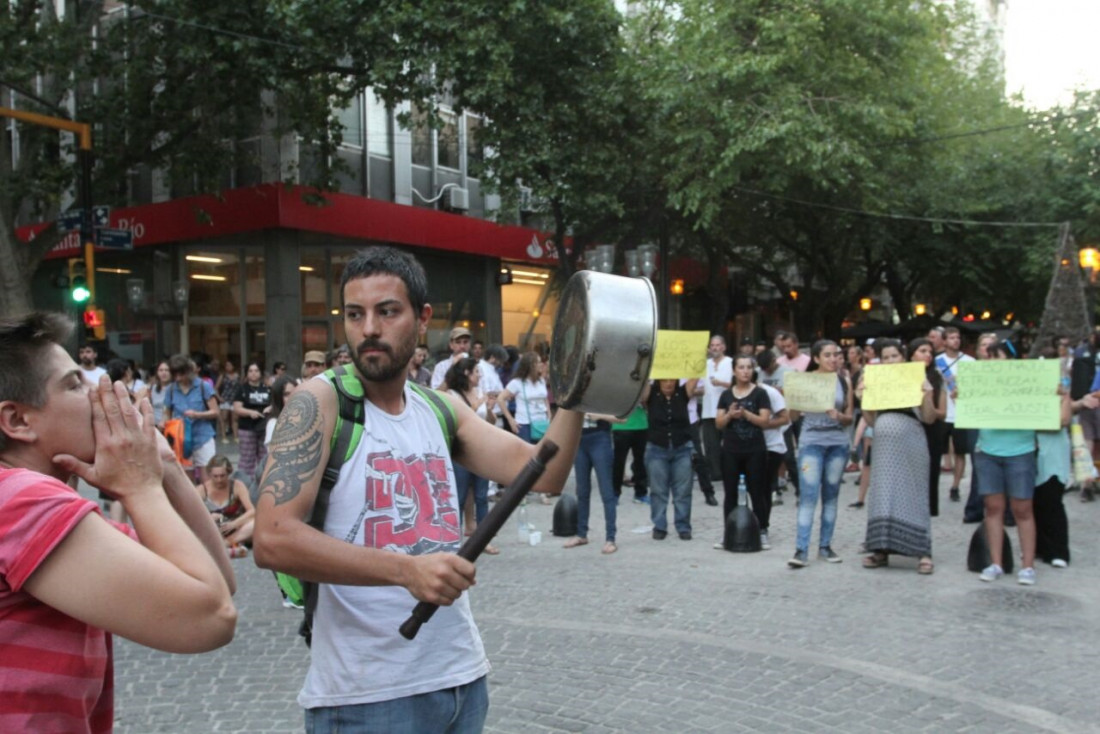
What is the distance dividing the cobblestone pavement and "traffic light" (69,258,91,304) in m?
10.0

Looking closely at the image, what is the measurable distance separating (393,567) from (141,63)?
60.6 ft

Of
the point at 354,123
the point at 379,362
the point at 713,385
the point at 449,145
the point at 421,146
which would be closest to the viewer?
the point at 379,362

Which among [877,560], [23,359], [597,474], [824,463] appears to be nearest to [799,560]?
[877,560]

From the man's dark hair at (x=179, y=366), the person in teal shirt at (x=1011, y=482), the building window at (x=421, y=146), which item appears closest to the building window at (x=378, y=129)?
the building window at (x=421, y=146)

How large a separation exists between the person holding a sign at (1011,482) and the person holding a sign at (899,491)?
1.76ft

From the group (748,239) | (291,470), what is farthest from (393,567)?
(748,239)

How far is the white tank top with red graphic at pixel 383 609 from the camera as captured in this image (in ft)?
8.24

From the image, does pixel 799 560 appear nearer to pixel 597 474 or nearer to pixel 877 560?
pixel 877 560

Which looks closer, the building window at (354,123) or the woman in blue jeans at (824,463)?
the woman in blue jeans at (824,463)

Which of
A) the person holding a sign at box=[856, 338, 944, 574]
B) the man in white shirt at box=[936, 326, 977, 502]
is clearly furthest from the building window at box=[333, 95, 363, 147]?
the person holding a sign at box=[856, 338, 944, 574]

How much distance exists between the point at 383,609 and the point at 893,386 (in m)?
6.87

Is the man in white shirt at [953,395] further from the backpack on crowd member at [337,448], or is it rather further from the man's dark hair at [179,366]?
the backpack on crowd member at [337,448]

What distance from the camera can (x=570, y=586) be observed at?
812 cm

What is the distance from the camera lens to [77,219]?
17141 millimetres
